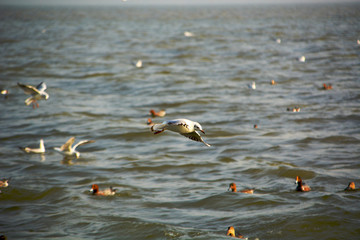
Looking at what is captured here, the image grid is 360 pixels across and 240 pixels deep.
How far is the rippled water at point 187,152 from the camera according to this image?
9570 millimetres

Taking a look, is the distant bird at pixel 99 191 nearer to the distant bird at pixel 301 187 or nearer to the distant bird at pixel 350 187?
the distant bird at pixel 301 187

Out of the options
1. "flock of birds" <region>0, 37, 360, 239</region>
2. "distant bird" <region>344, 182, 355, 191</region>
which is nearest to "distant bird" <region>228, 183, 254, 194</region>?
"flock of birds" <region>0, 37, 360, 239</region>

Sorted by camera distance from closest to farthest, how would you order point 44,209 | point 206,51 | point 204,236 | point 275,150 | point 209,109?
1. point 204,236
2. point 44,209
3. point 275,150
4. point 209,109
5. point 206,51

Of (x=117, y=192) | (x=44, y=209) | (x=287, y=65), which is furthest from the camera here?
(x=287, y=65)

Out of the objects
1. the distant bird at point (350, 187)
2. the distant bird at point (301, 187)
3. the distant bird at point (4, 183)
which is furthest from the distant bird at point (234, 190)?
the distant bird at point (4, 183)

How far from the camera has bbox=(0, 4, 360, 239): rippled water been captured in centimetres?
957

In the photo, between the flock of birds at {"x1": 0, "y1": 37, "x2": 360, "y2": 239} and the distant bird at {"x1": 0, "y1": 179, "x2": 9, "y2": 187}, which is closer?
the flock of birds at {"x1": 0, "y1": 37, "x2": 360, "y2": 239}

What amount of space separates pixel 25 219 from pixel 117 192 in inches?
89.2

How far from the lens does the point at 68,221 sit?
9805 mm

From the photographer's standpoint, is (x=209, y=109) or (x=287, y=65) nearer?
(x=209, y=109)

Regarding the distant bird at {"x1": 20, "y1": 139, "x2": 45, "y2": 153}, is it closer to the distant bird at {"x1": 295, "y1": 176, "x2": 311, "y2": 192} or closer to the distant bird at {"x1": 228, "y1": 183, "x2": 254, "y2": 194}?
the distant bird at {"x1": 228, "y1": 183, "x2": 254, "y2": 194}

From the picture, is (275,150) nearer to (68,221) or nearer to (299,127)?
(299,127)

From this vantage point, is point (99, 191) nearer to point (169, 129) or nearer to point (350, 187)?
point (169, 129)

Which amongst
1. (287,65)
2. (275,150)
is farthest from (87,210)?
(287,65)
